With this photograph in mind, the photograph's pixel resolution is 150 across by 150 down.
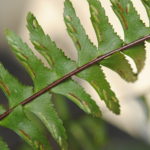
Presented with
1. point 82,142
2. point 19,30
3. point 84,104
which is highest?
point 19,30

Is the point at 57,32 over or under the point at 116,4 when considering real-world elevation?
over

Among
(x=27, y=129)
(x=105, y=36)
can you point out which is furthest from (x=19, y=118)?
(x=105, y=36)

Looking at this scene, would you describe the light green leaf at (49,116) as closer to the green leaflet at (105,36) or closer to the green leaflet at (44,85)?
the green leaflet at (44,85)

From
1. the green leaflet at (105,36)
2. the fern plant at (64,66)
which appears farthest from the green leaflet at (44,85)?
the green leaflet at (105,36)

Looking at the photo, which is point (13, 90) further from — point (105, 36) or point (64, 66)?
point (105, 36)

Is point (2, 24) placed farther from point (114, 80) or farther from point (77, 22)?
point (77, 22)


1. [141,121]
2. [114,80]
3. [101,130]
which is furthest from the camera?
[114,80]

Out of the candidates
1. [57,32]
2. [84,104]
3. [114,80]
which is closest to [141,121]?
[114,80]
